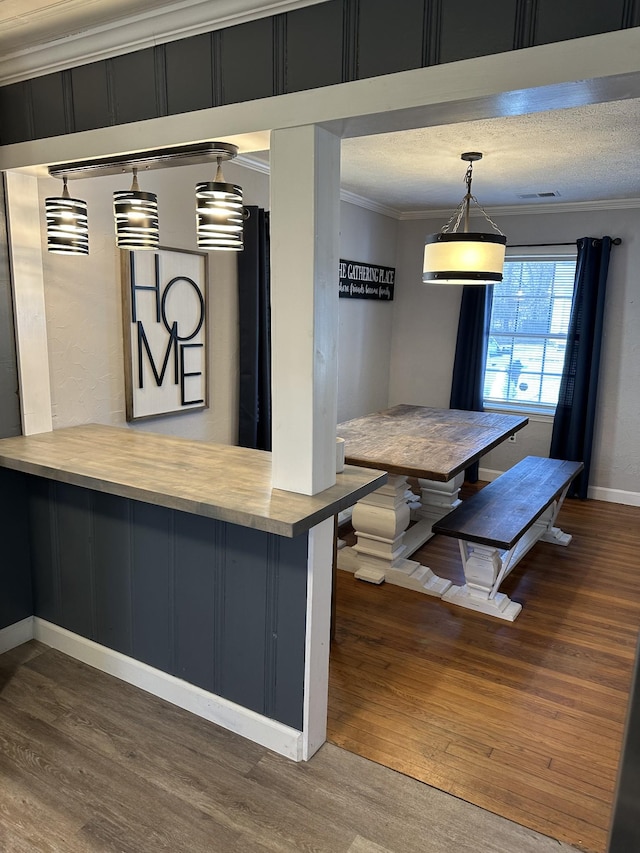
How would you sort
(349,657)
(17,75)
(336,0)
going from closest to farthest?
(336,0)
(17,75)
(349,657)

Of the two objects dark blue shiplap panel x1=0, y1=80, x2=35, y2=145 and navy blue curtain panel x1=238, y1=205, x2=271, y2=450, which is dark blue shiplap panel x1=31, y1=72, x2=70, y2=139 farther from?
navy blue curtain panel x1=238, y1=205, x2=271, y2=450

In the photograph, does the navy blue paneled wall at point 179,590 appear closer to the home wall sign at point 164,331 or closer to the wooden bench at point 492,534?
the home wall sign at point 164,331

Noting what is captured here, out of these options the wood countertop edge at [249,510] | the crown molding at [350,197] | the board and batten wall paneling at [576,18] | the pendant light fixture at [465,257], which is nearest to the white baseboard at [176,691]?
the wood countertop edge at [249,510]

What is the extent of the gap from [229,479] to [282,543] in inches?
11.1

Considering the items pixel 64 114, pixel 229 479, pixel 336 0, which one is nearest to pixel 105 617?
A: pixel 229 479

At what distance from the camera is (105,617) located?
243 centimetres

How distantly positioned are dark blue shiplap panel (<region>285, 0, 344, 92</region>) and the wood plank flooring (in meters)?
2.06

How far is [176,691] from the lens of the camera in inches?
89.0

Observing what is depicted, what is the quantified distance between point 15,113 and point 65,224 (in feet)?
1.63

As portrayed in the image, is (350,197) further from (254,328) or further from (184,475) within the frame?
(184,475)

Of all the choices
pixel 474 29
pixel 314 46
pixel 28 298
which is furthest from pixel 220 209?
pixel 28 298

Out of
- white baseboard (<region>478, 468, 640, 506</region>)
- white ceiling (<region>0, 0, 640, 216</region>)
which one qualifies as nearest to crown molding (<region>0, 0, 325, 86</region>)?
white ceiling (<region>0, 0, 640, 216</region>)

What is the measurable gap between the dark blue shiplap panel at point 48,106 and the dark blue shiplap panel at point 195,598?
1451mm

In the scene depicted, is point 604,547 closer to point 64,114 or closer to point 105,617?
point 105,617
